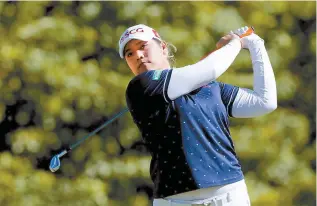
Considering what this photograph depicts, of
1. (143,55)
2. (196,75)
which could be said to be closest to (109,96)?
(143,55)

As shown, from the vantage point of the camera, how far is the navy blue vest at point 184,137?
2.70 metres

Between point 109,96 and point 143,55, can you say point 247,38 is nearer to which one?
point 143,55

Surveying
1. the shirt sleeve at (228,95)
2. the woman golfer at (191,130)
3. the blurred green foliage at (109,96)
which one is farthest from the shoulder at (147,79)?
the blurred green foliage at (109,96)

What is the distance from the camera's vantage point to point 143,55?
2.92m

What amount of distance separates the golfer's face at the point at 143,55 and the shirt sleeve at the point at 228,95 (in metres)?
0.23

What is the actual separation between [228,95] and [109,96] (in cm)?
256

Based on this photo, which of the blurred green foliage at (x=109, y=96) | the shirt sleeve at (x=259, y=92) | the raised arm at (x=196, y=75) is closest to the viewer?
the raised arm at (x=196, y=75)

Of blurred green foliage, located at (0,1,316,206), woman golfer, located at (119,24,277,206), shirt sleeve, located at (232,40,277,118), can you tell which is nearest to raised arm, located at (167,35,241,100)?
woman golfer, located at (119,24,277,206)

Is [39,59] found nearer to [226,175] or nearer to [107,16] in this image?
[107,16]

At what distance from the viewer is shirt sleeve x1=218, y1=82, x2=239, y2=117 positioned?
2910mm

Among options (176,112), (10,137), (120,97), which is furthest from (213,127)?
(10,137)

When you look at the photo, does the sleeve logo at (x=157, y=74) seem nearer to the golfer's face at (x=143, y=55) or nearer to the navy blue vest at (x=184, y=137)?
the navy blue vest at (x=184, y=137)

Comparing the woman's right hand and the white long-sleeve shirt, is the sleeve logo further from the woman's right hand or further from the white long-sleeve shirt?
the woman's right hand

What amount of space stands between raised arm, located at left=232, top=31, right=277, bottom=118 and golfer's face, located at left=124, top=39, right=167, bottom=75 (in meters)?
0.30
